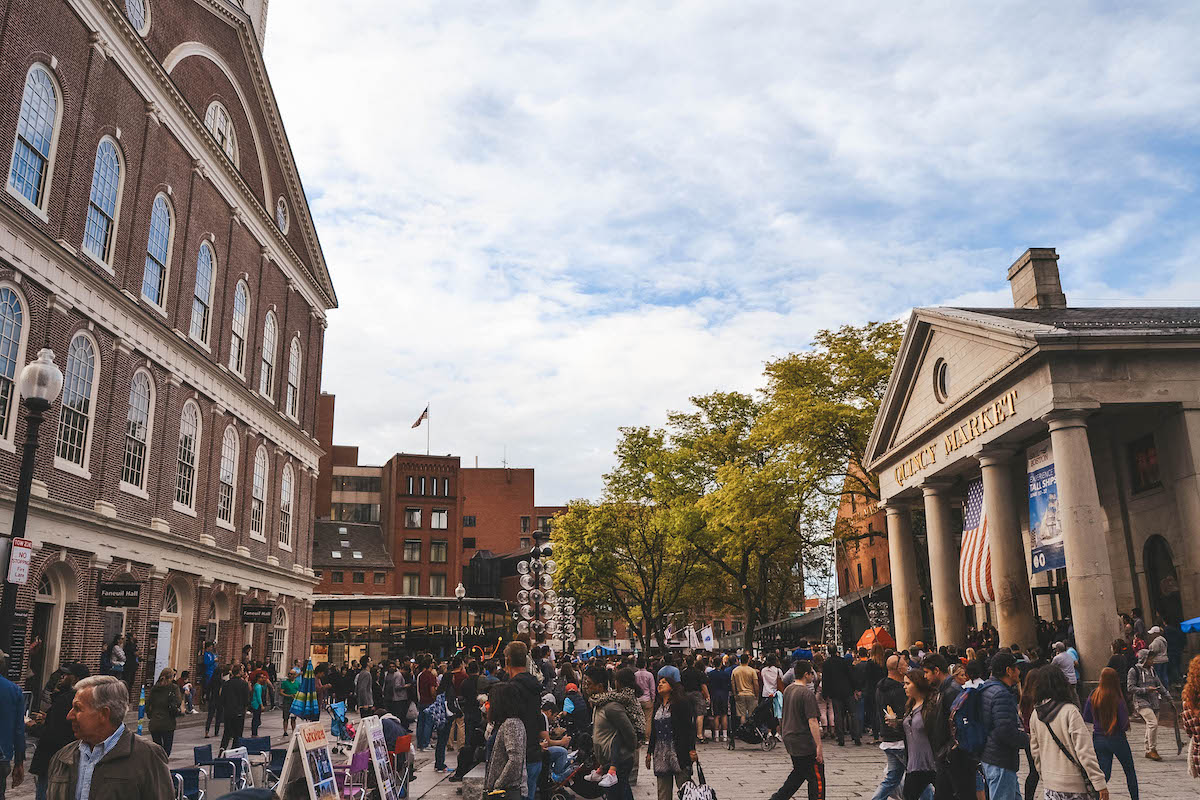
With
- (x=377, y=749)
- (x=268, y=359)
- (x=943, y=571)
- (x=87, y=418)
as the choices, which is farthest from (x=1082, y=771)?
(x=268, y=359)

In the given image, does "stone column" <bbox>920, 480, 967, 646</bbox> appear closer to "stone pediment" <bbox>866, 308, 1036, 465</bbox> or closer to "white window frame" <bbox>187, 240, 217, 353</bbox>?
"stone pediment" <bbox>866, 308, 1036, 465</bbox>

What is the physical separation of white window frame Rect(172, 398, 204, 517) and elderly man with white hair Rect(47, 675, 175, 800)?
25391mm

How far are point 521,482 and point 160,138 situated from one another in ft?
245

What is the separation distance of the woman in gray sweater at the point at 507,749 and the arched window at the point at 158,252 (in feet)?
74.3

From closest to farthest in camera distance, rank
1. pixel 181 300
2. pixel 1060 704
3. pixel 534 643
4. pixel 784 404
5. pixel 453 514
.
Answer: pixel 1060 704 < pixel 534 643 < pixel 181 300 < pixel 784 404 < pixel 453 514

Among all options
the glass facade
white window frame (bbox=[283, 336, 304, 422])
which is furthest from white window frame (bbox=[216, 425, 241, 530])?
the glass facade

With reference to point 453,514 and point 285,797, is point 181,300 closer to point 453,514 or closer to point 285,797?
point 285,797

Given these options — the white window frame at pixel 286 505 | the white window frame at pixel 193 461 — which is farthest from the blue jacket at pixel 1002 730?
the white window frame at pixel 286 505

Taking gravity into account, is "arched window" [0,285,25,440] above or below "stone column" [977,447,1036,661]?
above

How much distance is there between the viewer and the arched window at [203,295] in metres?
30.5

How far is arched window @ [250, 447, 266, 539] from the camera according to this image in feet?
117

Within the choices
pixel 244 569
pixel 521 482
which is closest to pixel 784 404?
pixel 244 569

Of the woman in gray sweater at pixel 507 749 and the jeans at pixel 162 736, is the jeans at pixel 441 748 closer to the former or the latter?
the jeans at pixel 162 736

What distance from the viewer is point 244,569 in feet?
111
